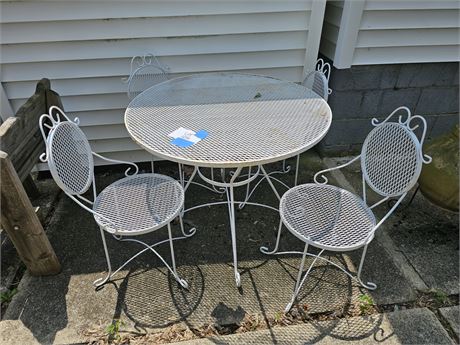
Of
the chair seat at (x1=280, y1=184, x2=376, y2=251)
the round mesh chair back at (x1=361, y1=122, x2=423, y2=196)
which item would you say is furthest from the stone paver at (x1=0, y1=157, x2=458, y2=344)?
the round mesh chair back at (x1=361, y1=122, x2=423, y2=196)

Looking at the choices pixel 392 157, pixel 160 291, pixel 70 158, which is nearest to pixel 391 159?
pixel 392 157

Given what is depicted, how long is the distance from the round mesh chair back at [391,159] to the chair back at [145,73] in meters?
1.72

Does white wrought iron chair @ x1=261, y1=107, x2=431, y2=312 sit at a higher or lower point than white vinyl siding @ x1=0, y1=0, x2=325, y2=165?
lower

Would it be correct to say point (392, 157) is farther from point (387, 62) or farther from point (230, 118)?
point (387, 62)

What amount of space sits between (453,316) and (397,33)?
7.23 feet

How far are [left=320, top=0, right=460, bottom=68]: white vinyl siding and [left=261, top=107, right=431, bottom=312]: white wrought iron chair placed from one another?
1134 millimetres

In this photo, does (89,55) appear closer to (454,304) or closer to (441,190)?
(441,190)

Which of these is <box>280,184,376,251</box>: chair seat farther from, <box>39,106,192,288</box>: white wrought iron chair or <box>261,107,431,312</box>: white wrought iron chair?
<box>39,106,192,288</box>: white wrought iron chair

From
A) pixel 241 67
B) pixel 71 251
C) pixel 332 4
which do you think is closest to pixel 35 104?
pixel 71 251

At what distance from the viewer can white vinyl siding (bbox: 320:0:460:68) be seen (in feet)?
8.87

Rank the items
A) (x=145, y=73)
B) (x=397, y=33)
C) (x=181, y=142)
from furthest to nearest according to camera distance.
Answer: (x=397, y=33) < (x=145, y=73) < (x=181, y=142)

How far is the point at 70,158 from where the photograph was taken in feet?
6.25

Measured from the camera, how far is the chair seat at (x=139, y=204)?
185cm

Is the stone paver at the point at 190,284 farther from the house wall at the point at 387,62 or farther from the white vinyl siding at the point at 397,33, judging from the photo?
the white vinyl siding at the point at 397,33
